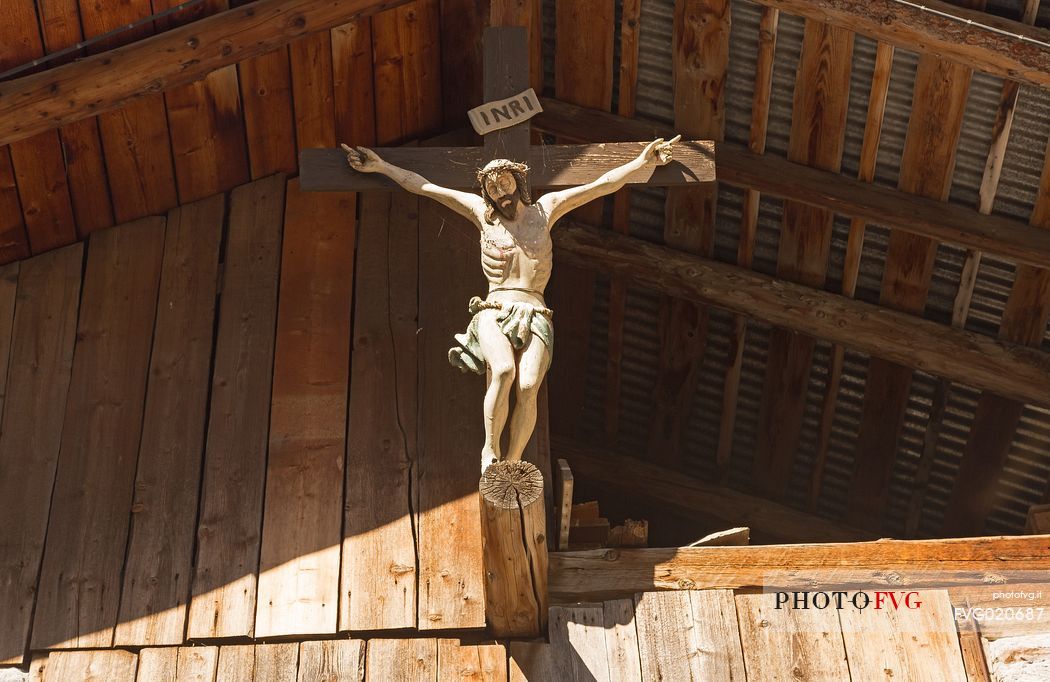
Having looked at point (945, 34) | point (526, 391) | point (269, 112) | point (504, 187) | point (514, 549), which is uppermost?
point (945, 34)

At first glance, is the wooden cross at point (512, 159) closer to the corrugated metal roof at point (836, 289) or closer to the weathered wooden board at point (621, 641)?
the corrugated metal roof at point (836, 289)

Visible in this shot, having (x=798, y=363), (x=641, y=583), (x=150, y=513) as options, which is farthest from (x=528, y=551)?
(x=798, y=363)

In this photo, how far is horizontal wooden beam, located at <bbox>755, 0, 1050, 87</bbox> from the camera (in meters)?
6.00

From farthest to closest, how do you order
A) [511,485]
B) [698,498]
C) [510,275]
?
[698,498] < [510,275] < [511,485]

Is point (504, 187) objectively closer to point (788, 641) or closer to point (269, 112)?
point (269, 112)

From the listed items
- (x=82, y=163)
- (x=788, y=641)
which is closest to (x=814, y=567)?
(x=788, y=641)

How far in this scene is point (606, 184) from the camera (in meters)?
6.18

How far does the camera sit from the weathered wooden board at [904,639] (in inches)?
214

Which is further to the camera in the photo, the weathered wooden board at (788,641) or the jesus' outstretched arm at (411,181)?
the jesus' outstretched arm at (411,181)

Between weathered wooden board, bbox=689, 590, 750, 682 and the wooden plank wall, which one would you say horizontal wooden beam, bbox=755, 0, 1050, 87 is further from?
weathered wooden board, bbox=689, 590, 750, 682

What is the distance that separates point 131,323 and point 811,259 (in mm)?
3220

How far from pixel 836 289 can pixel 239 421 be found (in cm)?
310

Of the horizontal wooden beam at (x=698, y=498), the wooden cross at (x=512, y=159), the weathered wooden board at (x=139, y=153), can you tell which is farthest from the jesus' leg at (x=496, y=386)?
the horizontal wooden beam at (x=698, y=498)

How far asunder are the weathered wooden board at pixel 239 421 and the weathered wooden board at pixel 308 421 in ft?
0.16
